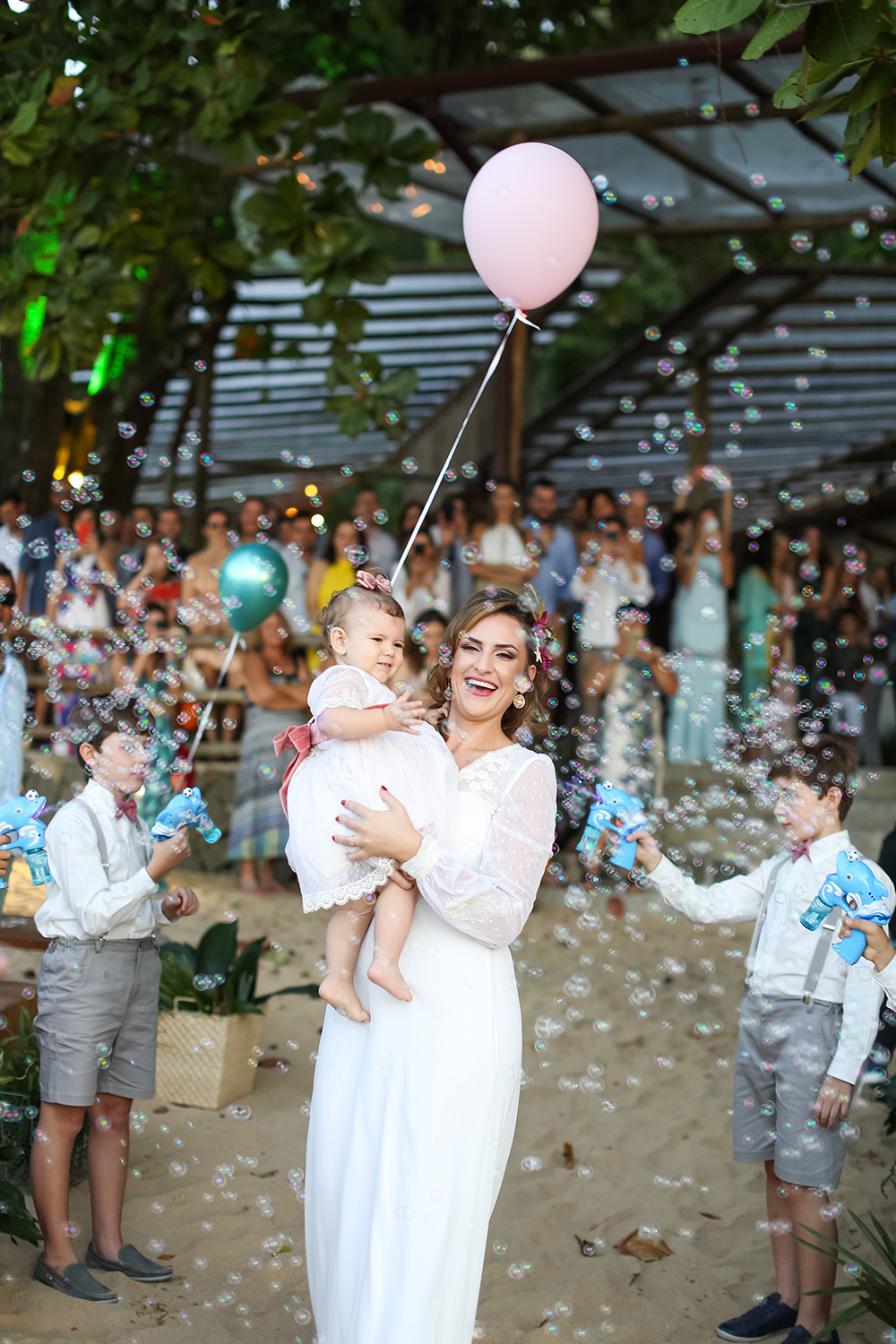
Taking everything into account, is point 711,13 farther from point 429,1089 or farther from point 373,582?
point 429,1089

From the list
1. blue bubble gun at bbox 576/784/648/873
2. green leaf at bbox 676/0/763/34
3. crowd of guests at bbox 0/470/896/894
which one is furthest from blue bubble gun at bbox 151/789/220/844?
crowd of guests at bbox 0/470/896/894

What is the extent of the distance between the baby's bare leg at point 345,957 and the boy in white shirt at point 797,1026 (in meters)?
0.86

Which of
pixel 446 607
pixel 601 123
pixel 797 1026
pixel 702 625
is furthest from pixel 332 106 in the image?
pixel 797 1026

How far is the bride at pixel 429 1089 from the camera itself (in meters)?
2.50

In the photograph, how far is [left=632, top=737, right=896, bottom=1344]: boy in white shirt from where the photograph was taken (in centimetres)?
323

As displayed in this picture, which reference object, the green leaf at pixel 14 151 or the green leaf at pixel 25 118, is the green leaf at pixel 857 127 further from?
the green leaf at pixel 14 151

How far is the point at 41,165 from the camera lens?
19.3ft

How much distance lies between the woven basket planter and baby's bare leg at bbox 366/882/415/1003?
244cm

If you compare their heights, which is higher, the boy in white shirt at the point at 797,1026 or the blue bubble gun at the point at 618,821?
the blue bubble gun at the point at 618,821

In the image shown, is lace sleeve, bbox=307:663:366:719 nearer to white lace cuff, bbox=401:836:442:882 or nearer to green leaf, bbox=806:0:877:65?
white lace cuff, bbox=401:836:442:882

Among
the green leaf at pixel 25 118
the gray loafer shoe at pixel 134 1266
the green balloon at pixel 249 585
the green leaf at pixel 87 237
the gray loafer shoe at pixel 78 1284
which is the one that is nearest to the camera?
the gray loafer shoe at pixel 78 1284

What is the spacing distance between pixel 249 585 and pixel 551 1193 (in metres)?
3.41

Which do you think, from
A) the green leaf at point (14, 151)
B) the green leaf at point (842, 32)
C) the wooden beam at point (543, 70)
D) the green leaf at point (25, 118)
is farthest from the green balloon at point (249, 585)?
the green leaf at point (842, 32)

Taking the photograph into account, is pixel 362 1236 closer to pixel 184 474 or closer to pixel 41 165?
pixel 41 165
